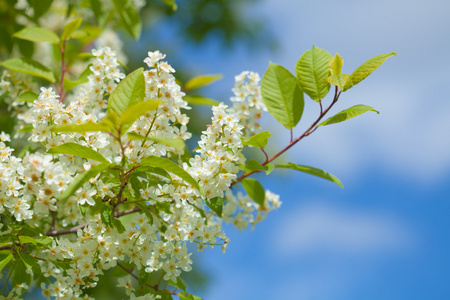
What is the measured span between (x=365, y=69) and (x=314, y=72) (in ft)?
0.62

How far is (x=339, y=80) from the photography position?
4.83 ft

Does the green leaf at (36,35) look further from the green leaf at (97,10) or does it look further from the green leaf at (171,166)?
the green leaf at (171,166)

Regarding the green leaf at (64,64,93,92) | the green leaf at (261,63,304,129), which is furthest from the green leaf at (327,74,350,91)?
the green leaf at (64,64,93,92)

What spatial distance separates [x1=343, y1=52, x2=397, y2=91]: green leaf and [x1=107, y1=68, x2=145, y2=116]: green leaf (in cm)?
70

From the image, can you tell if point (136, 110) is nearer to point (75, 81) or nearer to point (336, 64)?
point (336, 64)

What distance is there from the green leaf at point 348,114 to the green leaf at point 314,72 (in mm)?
99

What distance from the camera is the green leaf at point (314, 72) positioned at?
5.06ft

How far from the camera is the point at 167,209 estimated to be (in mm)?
1479

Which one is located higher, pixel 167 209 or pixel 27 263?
pixel 167 209

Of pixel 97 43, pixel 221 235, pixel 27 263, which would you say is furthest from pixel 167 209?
pixel 97 43

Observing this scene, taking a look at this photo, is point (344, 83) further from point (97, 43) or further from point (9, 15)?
point (97, 43)

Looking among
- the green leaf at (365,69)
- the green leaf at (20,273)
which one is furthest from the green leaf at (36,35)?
the green leaf at (365,69)

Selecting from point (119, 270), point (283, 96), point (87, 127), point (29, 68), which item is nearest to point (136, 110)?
point (87, 127)

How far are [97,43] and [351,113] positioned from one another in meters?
2.95
